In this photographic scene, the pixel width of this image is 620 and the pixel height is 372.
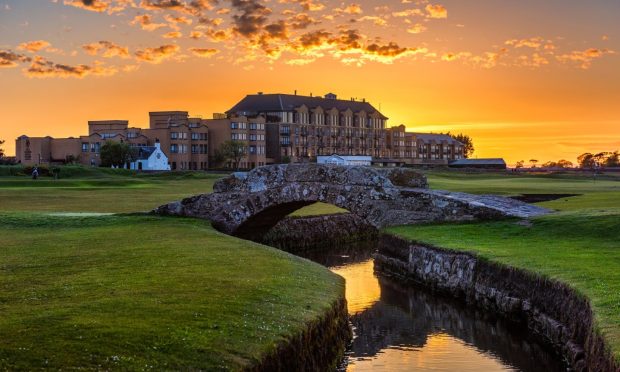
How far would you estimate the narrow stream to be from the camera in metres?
19.8

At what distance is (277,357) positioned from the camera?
14.4m

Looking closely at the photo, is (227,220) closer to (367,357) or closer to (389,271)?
(389,271)

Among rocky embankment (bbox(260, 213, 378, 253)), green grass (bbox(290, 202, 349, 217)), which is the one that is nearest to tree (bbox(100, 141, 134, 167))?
green grass (bbox(290, 202, 349, 217))

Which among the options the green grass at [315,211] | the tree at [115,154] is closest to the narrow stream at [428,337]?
the green grass at [315,211]

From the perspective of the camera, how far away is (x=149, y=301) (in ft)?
55.5

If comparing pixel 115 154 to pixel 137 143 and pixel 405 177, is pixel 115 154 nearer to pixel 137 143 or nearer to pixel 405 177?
pixel 137 143

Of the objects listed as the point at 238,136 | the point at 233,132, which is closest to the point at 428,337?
the point at 233,132

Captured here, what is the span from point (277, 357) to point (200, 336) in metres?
1.55

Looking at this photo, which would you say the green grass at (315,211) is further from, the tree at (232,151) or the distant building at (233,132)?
the distant building at (233,132)

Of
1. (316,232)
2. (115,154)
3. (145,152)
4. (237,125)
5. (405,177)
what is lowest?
(316,232)

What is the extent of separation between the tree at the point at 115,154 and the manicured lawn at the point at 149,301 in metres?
135

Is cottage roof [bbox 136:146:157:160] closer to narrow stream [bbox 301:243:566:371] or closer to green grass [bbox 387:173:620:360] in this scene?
green grass [bbox 387:173:620:360]

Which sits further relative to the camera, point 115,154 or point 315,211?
point 115,154

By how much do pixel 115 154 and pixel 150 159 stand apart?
11736 millimetres
